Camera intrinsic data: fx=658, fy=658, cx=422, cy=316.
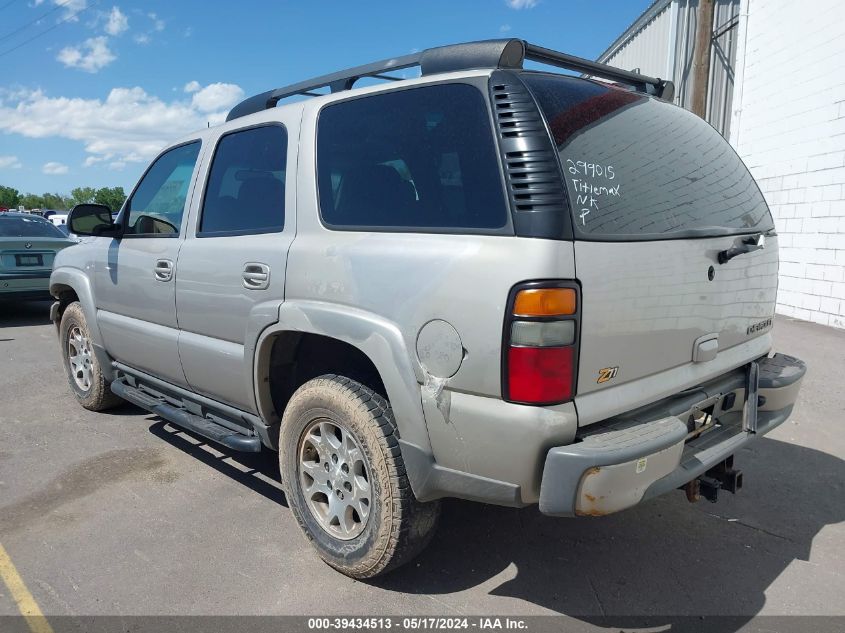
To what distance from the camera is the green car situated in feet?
30.9

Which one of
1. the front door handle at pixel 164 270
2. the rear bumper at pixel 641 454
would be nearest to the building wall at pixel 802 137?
the rear bumper at pixel 641 454

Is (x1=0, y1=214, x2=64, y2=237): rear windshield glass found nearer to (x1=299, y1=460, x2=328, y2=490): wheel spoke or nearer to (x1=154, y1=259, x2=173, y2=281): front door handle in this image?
(x1=154, y1=259, x2=173, y2=281): front door handle

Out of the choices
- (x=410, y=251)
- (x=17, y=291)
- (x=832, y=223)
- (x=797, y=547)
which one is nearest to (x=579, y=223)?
(x=410, y=251)

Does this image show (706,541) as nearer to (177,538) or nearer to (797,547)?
(797,547)

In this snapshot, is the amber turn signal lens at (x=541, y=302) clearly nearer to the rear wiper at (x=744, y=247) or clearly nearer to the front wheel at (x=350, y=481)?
the front wheel at (x=350, y=481)

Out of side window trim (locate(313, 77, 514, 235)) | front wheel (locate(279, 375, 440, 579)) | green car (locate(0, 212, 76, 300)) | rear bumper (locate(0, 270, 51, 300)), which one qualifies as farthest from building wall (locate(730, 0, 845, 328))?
green car (locate(0, 212, 76, 300))

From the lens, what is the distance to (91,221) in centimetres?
455

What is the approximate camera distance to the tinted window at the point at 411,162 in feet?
7.91

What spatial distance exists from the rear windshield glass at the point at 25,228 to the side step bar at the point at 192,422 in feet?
22.4

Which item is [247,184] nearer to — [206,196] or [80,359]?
[206,196]

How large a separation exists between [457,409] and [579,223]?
0.78 metres

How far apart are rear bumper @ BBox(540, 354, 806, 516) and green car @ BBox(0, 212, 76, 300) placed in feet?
31.3

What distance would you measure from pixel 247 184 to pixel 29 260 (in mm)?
7738

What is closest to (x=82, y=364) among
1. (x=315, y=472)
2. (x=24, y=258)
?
(x=315, y=472)
